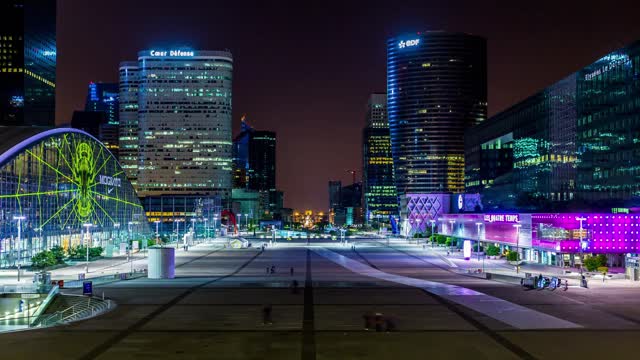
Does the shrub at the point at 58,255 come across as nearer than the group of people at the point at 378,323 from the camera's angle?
No

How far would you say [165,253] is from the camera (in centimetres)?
8125

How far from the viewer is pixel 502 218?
13575cm

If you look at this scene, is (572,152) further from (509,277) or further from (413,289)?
(413,289)

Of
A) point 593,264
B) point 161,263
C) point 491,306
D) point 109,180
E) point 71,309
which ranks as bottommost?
point 71,309

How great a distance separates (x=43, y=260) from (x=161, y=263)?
22799 mm

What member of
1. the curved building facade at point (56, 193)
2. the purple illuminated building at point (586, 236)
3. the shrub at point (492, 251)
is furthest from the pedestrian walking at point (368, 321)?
the shrub at point (492, 251)

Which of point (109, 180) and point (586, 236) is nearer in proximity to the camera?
point (586, 236)

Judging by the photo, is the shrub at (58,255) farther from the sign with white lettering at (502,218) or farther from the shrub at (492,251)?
the sign with white lettering at (502,218)

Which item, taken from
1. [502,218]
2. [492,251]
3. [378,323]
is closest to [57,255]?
[492,251]

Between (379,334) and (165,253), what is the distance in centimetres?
4148

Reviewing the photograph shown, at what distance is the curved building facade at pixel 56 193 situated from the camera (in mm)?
100312

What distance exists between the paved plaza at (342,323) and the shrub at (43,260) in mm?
23087

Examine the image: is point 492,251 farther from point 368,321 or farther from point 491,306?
point 368,321

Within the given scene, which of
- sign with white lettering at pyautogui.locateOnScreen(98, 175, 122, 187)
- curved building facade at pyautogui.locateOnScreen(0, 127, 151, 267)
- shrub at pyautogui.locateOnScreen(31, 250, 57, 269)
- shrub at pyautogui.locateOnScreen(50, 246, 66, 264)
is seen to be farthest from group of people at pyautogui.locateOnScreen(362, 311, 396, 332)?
sign with white lettering at pyautogui.locateOnScreen(98, 175, 122, 187)
